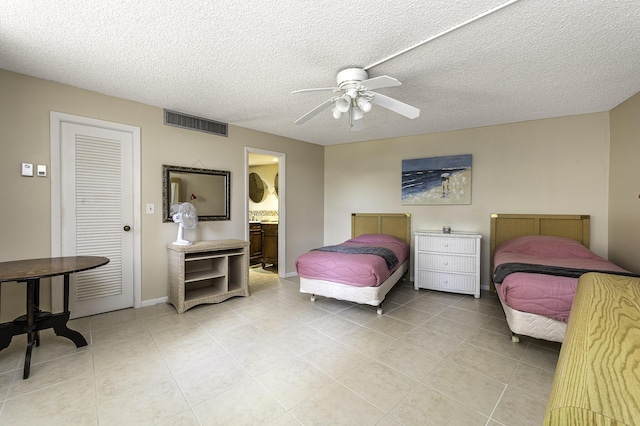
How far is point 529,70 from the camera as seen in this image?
255cm

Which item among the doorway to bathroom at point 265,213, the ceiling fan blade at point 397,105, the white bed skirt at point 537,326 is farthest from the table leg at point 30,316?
the white bed skirt at point 537,326

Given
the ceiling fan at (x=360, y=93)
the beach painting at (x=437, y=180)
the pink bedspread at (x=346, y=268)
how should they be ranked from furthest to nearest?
the beach painting at (x=437, y=180)
the pink bedspread at (x=346, y=268)
the ceiling fan at (x=360, y=93)

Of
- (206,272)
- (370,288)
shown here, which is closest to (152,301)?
(206,272)

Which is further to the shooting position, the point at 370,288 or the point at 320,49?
the point at 370,288

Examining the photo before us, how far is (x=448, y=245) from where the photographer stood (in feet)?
13.5

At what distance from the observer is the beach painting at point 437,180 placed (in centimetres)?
438

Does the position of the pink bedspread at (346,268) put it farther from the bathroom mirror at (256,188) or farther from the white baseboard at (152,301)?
the bathroom mirror at (256,188)

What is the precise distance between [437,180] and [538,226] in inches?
58.4

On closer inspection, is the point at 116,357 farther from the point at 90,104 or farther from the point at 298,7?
the point at 298,7

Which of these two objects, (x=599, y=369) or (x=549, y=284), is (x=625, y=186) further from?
(x=599, y=369)

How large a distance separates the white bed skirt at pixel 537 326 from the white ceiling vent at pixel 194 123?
13.5 ft

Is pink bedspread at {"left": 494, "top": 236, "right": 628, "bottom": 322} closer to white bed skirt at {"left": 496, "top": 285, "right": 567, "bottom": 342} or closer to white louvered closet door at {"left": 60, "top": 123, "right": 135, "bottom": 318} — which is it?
white bed skirt at {"left": 496, "top": 285, "right": 567, "bottom": 342}

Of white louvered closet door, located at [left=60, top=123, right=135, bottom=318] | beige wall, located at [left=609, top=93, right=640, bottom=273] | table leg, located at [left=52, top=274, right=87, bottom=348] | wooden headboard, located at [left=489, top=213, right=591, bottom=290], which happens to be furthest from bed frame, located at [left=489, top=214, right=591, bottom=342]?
white louvered closet door, located at [left=60, top=123, right=135, bottom=318]

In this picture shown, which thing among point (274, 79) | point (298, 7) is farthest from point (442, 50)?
point (274, 79)
